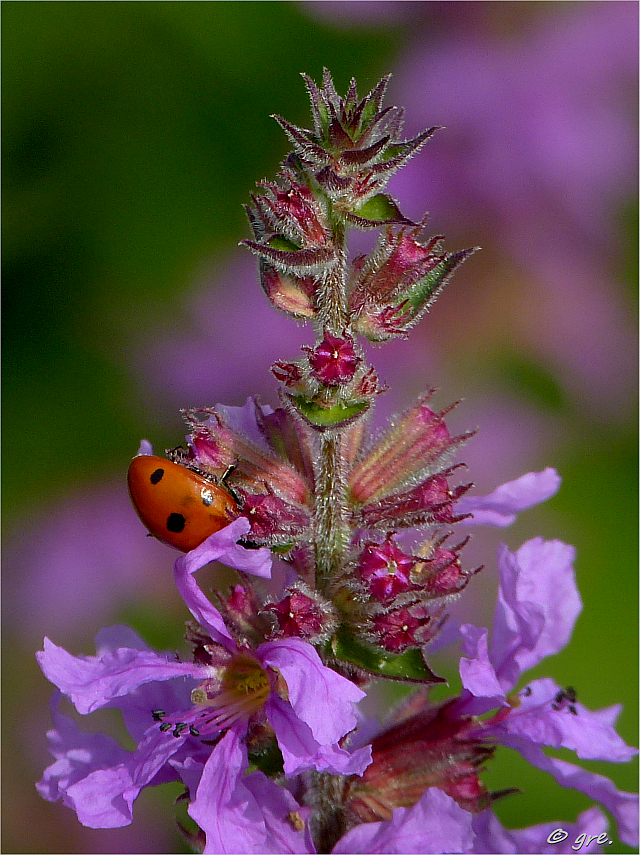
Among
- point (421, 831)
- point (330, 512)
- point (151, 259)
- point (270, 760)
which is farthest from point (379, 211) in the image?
point (151, 259)

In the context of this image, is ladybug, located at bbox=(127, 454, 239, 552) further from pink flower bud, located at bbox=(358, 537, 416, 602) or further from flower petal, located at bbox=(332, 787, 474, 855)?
flower petal, located at bbox=(332, 787, 474, 855)

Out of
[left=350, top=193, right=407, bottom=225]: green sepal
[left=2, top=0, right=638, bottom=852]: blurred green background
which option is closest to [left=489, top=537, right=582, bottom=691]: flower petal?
[left=350, top=193, right=407, bottom=225]: green sepal

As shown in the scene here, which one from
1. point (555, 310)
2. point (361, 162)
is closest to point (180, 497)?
point (361, 162)

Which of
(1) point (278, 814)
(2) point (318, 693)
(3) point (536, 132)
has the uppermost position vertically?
(3) point (536, 132)

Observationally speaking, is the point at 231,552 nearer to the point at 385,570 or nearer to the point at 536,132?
the point at 385,570

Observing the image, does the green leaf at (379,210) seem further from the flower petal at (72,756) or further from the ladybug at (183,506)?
the flower petal at (72,756)

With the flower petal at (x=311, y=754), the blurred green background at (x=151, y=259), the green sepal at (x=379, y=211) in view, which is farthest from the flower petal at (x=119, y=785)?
the blurred green background at (x=151, y=259)
